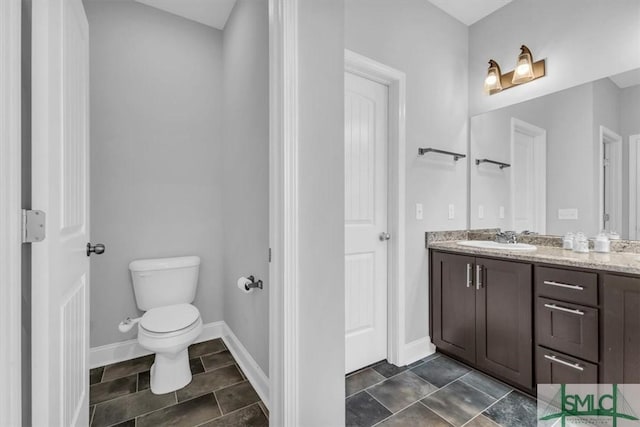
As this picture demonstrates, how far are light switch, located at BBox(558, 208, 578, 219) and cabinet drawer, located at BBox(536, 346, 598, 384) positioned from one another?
0.94m

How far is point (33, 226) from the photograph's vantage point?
2.39 feet

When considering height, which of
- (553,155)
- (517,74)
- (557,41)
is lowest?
(553,155)

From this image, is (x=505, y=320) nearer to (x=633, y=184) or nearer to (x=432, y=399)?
(x=432, y=399)

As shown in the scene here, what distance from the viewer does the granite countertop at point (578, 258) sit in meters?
1.32

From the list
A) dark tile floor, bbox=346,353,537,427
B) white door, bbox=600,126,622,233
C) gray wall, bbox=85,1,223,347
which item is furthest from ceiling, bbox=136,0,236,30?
dark tile floor, bbox=346,353,537,427

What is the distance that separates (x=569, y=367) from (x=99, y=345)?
296cm

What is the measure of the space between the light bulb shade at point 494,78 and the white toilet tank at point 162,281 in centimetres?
280

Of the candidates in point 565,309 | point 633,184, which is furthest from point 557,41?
point 565,309

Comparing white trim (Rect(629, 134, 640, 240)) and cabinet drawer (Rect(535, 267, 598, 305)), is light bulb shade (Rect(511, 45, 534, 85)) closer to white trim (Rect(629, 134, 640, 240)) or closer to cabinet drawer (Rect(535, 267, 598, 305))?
white trim (Rect(629, 134, 640, 240))

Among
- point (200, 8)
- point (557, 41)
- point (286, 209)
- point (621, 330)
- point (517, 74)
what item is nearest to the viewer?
point (286, 209)

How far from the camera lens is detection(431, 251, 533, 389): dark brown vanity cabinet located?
65.2 inches

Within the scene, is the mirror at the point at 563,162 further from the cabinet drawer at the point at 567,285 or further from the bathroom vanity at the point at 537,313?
the cabinet drawer at the point at 567,285

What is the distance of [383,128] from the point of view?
2.07 meters

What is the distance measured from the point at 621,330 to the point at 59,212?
234 cm
